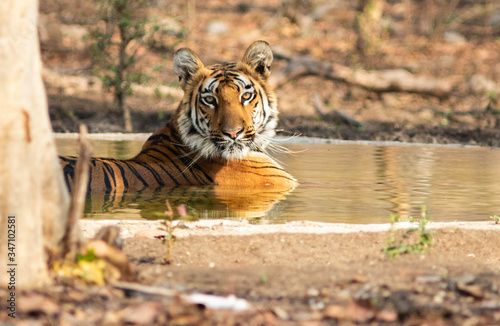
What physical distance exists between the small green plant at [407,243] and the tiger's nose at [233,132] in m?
2.18

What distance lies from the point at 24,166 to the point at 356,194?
3.83 m

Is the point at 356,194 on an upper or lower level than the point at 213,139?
lower

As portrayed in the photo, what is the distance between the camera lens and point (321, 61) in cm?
1412

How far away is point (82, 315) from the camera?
250cm

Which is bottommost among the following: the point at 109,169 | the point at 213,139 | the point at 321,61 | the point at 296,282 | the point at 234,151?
the point at 296,282

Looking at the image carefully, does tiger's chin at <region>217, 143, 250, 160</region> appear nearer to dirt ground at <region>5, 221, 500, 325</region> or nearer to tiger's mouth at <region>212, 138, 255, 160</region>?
tiger's mouth at <region>212, 138, 255, 160</region>

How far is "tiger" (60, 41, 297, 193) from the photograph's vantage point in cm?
600

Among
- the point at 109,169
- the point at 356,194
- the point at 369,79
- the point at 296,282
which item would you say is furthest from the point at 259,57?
the point at 369,79

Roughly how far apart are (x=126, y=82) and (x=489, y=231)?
26.5 feet

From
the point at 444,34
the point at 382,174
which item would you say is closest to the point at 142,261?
the point at 382,174

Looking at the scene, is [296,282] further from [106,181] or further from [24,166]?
[106,181]

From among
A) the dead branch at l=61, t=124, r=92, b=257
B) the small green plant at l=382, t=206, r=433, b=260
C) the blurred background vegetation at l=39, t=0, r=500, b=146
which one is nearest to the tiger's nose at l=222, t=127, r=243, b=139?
the small green plant at l=382, t=206, r=433, b=260

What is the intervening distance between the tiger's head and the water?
44 cm

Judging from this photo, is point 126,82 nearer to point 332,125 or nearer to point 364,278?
point 332,125
